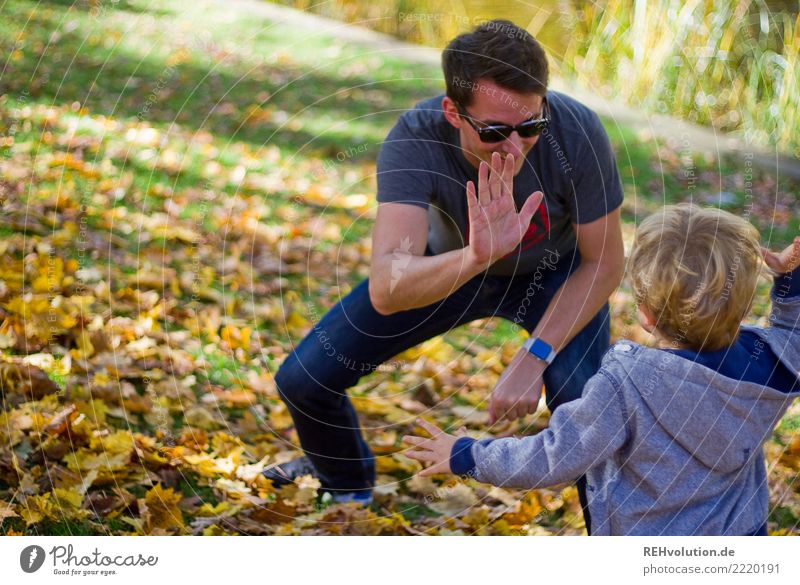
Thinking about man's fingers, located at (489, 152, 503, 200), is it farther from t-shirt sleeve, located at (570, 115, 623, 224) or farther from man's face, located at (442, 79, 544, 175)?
t-shirt sleeve, located at (570, 115, 623, 224)

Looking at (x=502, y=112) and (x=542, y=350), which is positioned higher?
(x=502, y=112)

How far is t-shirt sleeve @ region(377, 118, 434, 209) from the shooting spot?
9.10 feet

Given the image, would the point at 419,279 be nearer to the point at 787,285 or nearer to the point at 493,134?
the point at 493,134

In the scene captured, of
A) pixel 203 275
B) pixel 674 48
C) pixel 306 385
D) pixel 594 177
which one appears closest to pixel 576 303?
pixel 594 177

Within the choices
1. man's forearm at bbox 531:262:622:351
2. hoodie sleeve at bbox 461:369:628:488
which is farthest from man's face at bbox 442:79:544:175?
hoodie sleeve at bbox 461:369:628:488

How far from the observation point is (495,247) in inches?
95.1

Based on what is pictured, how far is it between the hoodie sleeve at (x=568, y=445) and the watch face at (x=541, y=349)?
663mm

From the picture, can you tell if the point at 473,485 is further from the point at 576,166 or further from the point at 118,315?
the point at 118,315

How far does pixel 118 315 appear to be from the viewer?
13.4ft

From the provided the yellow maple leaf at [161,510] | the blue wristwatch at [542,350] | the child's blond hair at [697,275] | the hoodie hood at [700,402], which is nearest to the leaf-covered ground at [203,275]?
the yellow maple leaf at [161,510]

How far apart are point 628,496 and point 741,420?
0.33 m

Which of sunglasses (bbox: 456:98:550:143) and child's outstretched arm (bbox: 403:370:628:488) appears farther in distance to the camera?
sunglasses (bbox: 456:98:550:143)

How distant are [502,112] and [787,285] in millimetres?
910

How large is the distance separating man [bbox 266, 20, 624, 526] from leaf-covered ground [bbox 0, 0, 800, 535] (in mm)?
475
